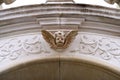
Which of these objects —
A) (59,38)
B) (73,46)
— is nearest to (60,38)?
(59,38)

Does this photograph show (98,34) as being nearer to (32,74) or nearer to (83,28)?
(83,28)

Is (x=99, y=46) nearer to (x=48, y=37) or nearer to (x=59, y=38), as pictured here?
(x=59, y=38)

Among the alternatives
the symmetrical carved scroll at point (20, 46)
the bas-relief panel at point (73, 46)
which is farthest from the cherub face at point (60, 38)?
the symmetrical carved scroll at point (20, 46)

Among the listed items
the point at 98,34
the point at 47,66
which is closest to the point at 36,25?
the point at 47,66

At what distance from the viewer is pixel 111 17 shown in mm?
5625

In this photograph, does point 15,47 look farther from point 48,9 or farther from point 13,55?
point 48,9

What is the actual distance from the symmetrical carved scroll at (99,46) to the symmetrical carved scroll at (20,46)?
2.32ft

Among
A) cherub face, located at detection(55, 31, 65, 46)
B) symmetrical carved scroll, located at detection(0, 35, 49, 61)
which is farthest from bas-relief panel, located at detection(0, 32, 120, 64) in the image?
cherub face, located at detection(55, 31, 65, 46)

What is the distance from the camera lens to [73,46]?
220 inches

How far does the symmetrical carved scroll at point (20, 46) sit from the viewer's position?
554cm

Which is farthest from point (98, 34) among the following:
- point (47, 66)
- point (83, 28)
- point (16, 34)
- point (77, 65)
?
point (16, 34)

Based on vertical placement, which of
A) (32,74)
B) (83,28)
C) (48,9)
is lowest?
(32,74)

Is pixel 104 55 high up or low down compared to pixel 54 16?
down

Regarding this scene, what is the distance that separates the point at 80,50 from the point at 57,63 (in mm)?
470
